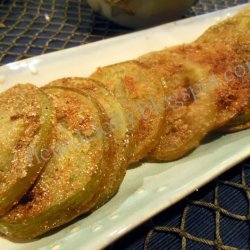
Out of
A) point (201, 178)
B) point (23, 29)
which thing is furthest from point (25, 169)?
point (23, 29)

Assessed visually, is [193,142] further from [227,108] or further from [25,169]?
[25,169]

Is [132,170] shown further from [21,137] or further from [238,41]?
[238,41]

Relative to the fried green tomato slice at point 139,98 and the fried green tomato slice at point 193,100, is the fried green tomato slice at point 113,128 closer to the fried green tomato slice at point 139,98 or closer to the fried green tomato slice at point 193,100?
the fried green tomato slice at point 139,98

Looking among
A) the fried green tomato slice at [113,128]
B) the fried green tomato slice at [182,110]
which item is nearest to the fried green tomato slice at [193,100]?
the fried green tomato slice at [182,110]

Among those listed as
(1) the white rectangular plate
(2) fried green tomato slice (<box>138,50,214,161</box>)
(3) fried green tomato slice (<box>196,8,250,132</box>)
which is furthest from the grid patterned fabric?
(3) fried green tomato slice (<box>196,8,250,132</box>)

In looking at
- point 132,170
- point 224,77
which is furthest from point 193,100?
point 132,170
